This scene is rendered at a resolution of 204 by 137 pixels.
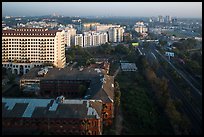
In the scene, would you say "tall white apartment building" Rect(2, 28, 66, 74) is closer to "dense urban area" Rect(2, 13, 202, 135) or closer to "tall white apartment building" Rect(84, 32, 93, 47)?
"dense urban area" Rect(2, 13, 202, 135)

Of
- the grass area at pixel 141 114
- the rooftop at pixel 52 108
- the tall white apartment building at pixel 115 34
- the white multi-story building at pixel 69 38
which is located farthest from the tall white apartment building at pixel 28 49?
the tall white apartment building at pixel 115 34

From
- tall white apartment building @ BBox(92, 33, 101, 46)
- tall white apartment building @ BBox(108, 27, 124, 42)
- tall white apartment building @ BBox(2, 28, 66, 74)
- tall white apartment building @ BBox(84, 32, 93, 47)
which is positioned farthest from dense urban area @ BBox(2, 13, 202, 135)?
tall white apartment building @ BBox(108, 27, 124, 42)

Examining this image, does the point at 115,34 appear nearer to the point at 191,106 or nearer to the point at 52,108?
the point at 191,106

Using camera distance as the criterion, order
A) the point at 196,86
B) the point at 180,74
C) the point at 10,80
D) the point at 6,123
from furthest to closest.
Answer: the point at 180,74 → the point at 10,80 → the point at 196,86 → the point at 6,123

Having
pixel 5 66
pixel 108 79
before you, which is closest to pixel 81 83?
pixel 108 79

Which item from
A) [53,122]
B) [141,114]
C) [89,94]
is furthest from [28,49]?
[53,122]

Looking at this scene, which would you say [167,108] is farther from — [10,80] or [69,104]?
[10,80]
